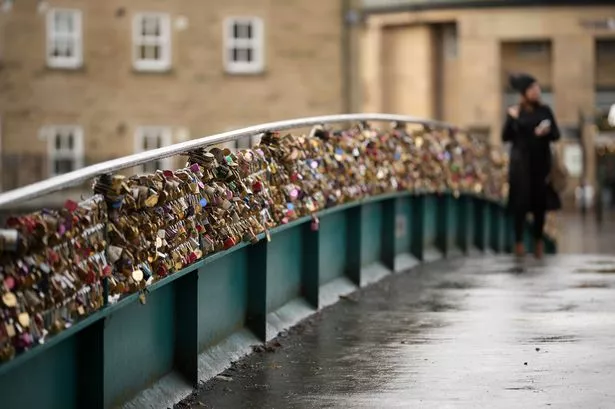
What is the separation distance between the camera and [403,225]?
18.2 meters

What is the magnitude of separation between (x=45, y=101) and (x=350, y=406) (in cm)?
4417

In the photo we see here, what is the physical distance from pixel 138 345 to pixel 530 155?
10379 mm

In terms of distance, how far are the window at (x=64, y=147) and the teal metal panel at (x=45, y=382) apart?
44.1m

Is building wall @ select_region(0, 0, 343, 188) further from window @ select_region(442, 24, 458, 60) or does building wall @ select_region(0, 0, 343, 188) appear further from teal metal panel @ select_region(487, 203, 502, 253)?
teal metal panel @ select_region(487, 203, 502, 253)

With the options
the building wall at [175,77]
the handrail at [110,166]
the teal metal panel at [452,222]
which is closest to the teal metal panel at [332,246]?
the handrail at [110,166]

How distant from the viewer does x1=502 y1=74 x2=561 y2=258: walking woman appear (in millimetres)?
18938

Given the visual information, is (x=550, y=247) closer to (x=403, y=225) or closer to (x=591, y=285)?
(x=403, y=225)

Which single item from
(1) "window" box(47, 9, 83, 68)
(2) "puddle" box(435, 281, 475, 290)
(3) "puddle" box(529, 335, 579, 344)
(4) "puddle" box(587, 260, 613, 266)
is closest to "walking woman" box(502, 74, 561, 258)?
(4) "puddle" box(587, 260, 613, 266)

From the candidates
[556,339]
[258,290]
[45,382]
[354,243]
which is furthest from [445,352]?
[354,243]

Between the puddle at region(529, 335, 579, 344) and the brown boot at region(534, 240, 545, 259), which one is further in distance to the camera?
the brown boot at region(534, 240, 545, 259)

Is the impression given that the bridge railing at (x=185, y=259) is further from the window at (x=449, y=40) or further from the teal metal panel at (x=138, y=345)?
the window at (x=449, y=40)

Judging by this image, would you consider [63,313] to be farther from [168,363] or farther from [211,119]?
[211,119]

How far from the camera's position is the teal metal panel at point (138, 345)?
29.3 feet

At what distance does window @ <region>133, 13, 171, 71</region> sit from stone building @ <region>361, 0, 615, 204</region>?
6309 mm
